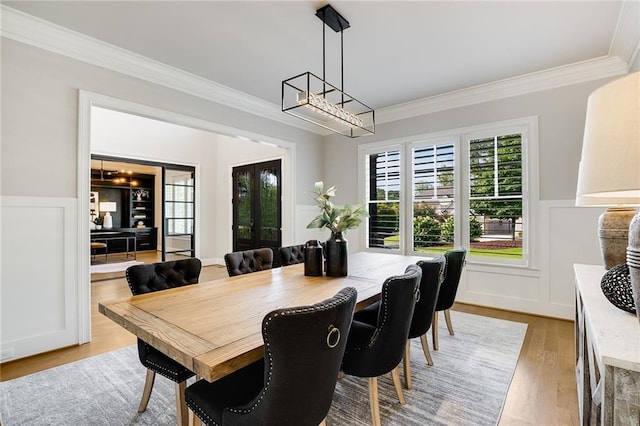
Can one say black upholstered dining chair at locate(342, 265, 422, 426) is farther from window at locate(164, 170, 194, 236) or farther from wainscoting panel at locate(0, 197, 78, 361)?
window at locate(164, 170, 194, 236)

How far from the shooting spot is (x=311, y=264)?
2.32 metres

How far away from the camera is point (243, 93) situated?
4.09 meters

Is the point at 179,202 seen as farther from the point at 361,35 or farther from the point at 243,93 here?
the point at 361,35

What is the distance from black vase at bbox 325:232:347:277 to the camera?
2.29 metres

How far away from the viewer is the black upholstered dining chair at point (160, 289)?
4.94 feet

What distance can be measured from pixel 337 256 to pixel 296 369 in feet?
4.33

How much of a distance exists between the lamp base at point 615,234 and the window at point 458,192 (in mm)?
2198

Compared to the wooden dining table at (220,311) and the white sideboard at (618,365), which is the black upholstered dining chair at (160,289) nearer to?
the wooden dining table at (220,311)

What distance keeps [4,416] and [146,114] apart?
2.70 m

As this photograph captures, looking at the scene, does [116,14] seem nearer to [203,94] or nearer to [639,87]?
[203,94]

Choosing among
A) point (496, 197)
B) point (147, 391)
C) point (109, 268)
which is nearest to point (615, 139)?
point (147, 391)

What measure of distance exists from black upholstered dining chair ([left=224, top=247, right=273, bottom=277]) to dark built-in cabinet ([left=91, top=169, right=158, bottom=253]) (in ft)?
26.7

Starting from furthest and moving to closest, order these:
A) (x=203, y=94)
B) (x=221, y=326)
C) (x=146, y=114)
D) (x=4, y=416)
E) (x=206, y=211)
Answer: (x=206, y=211) < (x=203, y=94) < (x=146, y=114) < (x=4, y=416) < (x=221, y=326)

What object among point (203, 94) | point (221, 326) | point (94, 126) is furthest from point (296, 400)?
point (94, 126)
